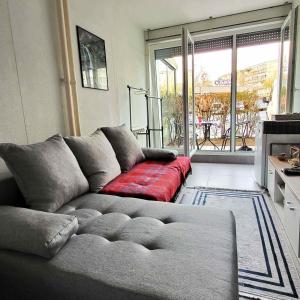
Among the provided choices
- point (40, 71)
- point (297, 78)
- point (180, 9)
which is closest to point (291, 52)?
point (297, 78)

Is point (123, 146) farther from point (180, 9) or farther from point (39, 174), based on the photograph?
point (180, 9)

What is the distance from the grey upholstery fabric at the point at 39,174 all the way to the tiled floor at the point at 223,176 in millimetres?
1977

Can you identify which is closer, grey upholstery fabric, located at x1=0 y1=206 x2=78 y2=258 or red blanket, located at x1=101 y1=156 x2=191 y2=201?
grey upholstery fabric, located at x1=0 y1=206 x2=78 y2=258

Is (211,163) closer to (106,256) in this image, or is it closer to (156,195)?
(156,195)

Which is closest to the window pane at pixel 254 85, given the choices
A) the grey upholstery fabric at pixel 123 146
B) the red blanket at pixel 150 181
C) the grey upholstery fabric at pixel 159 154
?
the grey upholstery fabric at pixel 159 154

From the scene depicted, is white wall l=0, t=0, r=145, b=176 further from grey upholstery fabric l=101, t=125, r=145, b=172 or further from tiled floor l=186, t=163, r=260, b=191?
tiled floor l=186, t=163, r=260, b=191

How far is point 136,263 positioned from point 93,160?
1103 millimetres

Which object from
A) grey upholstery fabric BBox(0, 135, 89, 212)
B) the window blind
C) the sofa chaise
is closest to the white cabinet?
the sofa chaise

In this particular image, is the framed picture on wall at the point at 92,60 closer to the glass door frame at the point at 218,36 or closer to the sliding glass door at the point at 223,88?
the sliding glass door at the point at 223,88

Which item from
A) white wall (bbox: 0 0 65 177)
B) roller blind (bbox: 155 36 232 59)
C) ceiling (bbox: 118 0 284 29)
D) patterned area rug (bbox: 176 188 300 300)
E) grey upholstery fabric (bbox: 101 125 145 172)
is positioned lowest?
patterned area rug (bbox: 176 188 300 300)

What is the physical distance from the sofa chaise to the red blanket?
21cm

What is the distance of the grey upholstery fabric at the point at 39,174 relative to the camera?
53.2 inches

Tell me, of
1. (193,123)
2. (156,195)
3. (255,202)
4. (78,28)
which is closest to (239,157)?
(193,123)

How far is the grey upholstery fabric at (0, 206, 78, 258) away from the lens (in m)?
0.94
